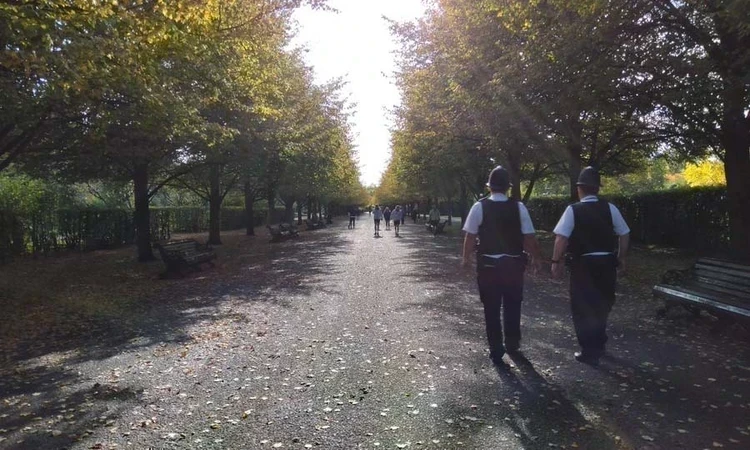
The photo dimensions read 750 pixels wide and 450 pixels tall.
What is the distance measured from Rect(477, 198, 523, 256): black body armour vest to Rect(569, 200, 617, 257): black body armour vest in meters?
0.60

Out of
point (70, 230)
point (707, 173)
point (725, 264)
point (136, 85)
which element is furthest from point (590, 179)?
point (707, 173)

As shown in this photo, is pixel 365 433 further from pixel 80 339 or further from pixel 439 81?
pixel 439 81

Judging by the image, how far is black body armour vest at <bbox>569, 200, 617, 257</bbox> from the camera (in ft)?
16.9

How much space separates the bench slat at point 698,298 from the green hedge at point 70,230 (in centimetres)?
1768

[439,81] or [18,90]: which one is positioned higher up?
[439,81]

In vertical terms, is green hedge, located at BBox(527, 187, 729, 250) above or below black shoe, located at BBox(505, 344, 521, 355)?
above

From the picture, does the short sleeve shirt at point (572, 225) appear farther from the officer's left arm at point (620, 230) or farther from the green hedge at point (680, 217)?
the green hedge at point (680, 217)

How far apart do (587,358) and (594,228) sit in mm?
1332

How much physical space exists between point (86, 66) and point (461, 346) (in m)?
5.96

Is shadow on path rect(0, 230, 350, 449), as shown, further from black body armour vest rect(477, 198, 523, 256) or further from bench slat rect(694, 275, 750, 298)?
bench slat rect(694, 275, 750, 298)

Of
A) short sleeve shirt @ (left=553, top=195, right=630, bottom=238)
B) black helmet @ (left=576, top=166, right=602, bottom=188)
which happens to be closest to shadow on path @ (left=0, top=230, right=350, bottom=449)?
short sleeve shirt @ (left=553, top=195, right=630, bottom=238)

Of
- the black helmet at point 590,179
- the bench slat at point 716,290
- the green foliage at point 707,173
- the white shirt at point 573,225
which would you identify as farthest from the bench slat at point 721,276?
the green foliage at point 707,173

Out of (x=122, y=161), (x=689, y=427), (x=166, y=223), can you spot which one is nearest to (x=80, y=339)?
(x=689, y=427)

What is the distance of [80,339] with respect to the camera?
702 cm
